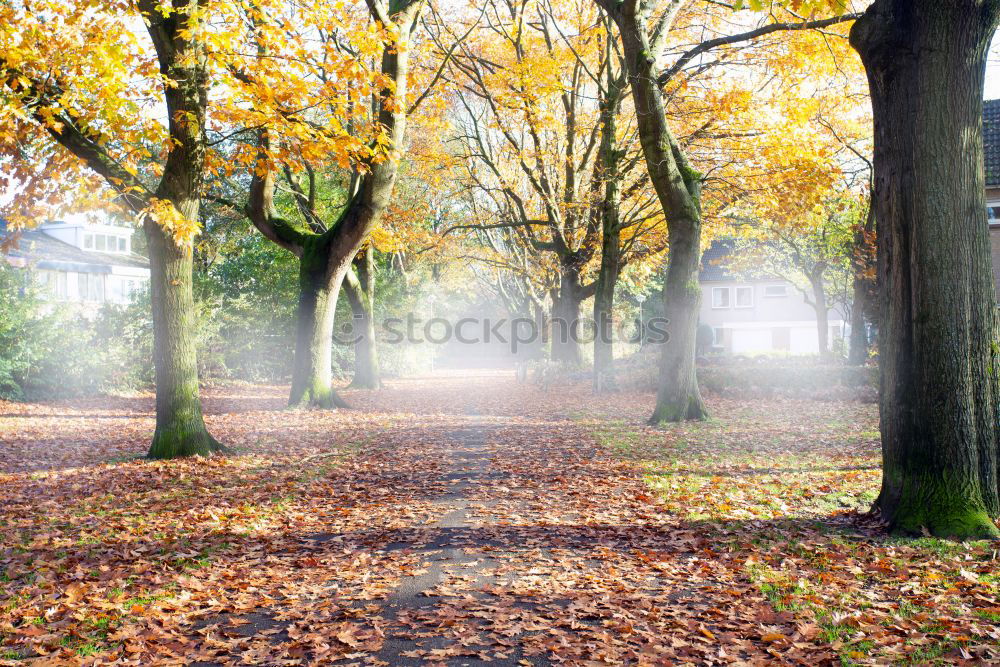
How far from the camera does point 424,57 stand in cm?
2380

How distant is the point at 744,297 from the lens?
6184 cm

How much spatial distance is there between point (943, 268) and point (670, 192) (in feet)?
30.3

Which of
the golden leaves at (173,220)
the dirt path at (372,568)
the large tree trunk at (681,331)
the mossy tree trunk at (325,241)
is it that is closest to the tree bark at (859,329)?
the large tree trunk at (681,331)

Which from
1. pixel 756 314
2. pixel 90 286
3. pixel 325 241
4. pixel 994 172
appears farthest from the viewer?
pixel 756 314

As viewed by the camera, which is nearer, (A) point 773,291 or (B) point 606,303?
(B) point 606,303

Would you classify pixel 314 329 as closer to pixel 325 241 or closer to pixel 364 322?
pixel 325 241

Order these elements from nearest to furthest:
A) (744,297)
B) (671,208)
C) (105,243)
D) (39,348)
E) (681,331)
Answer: (671,208), (681,331), (39,348), (105,243), (744,297)

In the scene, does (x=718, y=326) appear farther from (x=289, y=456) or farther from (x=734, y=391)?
(x=289, y=456)

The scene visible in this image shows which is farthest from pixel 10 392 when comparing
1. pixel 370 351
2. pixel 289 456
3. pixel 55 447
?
pixel 289 456

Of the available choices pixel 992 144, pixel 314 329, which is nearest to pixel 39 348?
pixel 314 329

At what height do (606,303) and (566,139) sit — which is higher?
(566,139)

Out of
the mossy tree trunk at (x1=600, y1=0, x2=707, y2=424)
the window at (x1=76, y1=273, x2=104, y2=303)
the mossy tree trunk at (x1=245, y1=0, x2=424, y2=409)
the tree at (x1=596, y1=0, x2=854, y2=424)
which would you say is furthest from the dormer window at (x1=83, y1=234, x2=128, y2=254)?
the mossy tree trunk at (x1=600, y1=0, x2=707, y2=424)

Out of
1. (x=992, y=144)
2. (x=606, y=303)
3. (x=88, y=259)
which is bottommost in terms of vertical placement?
(x=606, y=303)

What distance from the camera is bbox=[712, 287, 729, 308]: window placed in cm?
6214
